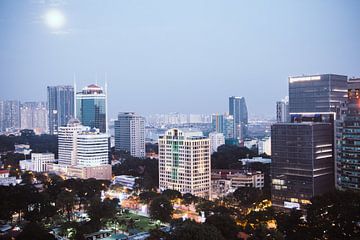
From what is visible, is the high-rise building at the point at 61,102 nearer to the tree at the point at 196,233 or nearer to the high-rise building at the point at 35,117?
the high-rise building at the point at 35,117

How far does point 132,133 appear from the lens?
48.6 meters

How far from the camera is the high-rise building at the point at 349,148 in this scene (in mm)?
20391

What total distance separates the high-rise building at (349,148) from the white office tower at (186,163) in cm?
791

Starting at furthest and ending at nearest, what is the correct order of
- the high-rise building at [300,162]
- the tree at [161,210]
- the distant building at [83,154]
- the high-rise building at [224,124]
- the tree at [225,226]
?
the high-rise building at [224,124], the distant building at [83,154], the high-rise building at [300,162], the tree at [161,210], the tree at [225,226]

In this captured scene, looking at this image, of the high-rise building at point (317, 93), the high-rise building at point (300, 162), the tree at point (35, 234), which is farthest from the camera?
the high-rise building at point (317, 93)

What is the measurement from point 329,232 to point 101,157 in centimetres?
2247

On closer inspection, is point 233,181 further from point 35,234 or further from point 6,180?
point 35,234

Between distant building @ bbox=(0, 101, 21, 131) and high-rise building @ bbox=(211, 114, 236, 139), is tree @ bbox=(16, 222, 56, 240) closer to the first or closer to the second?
distant building @ bbox=(0, 101, 21, 131)

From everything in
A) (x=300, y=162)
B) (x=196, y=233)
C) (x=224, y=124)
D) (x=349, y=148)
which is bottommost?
(x=196, y=233)

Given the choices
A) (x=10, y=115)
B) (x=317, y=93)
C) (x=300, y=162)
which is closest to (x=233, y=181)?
(x=300, y=162)

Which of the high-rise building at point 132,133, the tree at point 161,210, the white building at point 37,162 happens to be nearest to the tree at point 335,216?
the tree at point 161,210

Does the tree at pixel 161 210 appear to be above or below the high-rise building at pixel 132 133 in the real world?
below

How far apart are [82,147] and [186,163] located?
37.2 feet

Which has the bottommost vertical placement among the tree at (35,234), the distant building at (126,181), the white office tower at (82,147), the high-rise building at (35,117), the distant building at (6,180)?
the distant building at (126,181)
